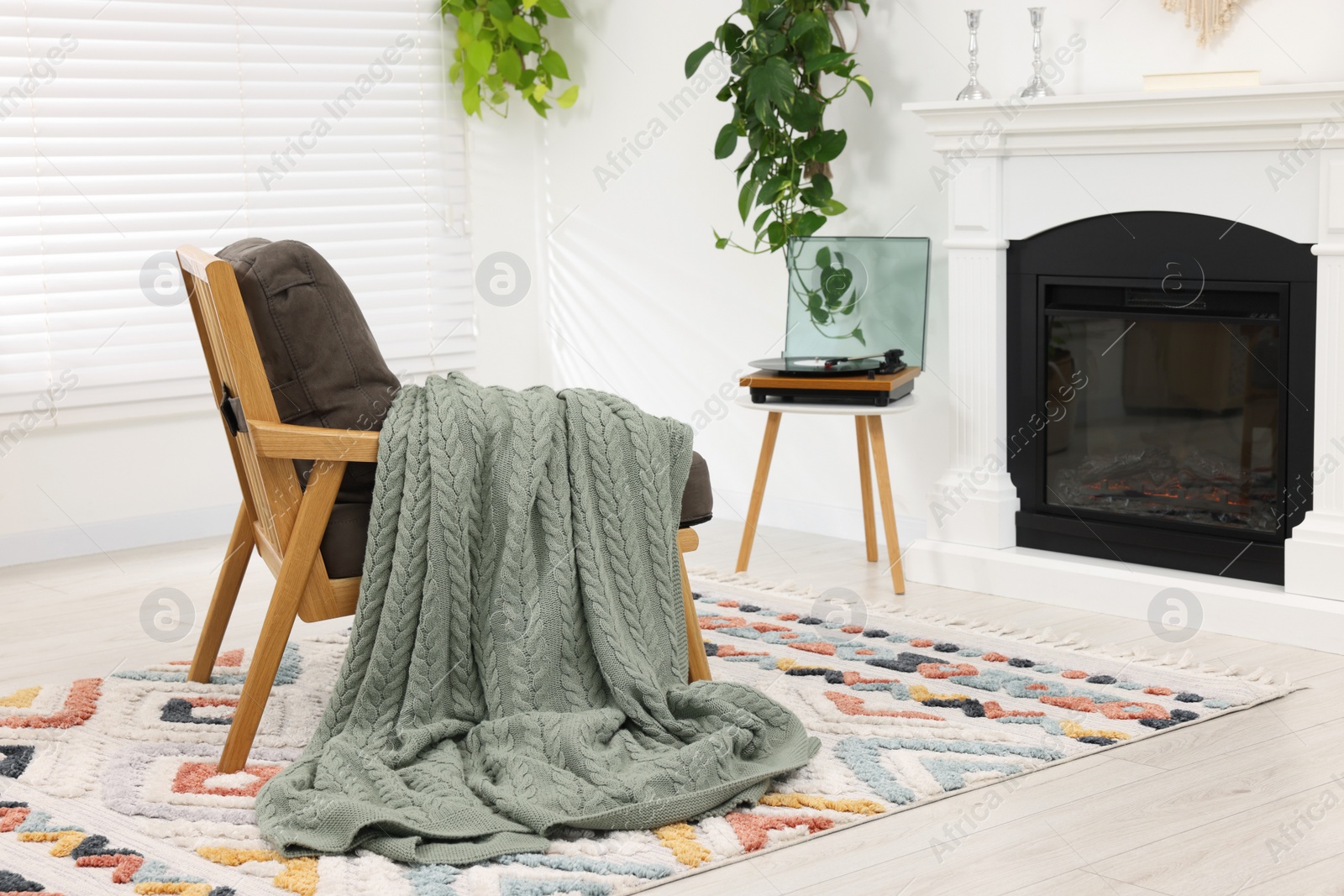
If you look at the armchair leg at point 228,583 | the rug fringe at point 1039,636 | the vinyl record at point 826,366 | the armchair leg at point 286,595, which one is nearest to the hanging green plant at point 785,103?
the vinyl record at point 826,366

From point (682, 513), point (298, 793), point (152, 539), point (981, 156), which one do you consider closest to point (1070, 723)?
point (682, 513)

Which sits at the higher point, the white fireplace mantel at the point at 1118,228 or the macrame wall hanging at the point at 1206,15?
the macrame wall hanging at the point at 1206,15

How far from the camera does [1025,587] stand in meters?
3.34

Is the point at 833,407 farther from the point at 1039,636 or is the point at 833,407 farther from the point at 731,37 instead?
the point at 731,37

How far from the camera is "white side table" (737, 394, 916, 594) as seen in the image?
3385mm

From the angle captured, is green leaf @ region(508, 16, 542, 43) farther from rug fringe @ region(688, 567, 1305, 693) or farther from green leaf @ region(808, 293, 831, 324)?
rug fringe @ region(688, 567, 1305, 693)

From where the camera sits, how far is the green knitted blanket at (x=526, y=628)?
2.11 metres

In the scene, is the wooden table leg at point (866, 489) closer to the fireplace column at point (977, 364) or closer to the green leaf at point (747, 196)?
the fireplace column at point (977, 364)

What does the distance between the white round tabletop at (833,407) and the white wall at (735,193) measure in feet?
0.71

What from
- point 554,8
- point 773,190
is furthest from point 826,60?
point 554,8

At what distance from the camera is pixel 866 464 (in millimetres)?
3604

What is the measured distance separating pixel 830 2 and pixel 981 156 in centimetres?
65

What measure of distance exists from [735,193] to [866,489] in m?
1.10

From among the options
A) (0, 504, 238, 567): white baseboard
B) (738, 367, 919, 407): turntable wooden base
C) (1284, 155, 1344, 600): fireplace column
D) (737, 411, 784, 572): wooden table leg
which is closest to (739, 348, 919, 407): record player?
(738, 367, 919, 407): turntable wooden base
